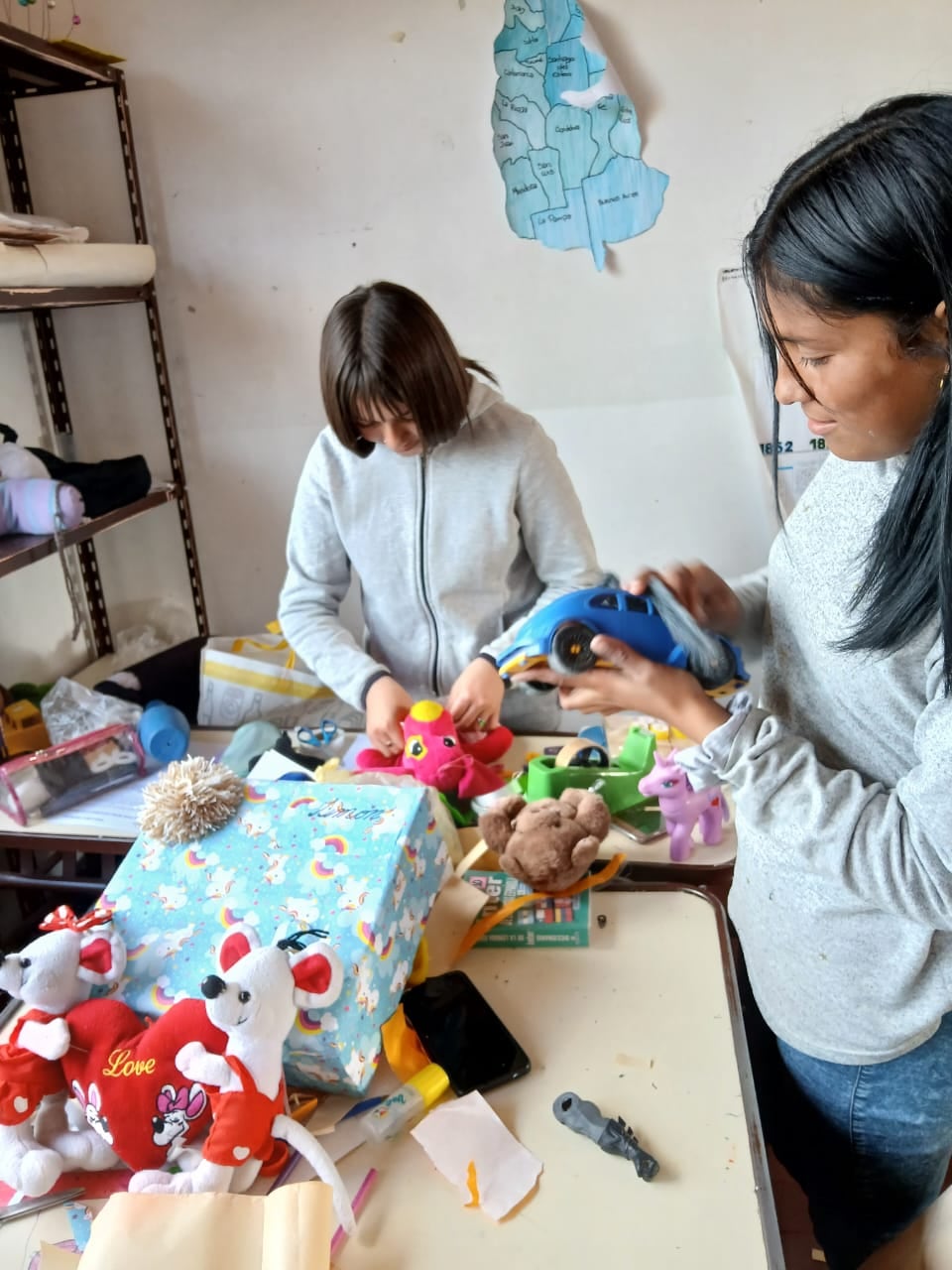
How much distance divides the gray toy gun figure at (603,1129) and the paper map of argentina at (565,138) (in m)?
1.63

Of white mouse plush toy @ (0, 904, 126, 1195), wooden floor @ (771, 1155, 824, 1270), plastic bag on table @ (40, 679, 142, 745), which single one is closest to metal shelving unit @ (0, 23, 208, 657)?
plastic bag on table @ (40, 679, 142, 745)

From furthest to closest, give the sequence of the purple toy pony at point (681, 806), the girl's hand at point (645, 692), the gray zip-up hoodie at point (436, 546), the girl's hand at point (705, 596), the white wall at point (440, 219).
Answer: the white wall at point (440, 219) < the gray zip-up hoodie at point (436, 546) < the purple toy pony at point (681, 806) < the girl's hand at point (705, 596) < the girl's hand at point (645, 692)

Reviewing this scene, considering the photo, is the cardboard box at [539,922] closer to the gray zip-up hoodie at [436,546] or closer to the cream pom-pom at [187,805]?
the cream pom-pom at [187,805]

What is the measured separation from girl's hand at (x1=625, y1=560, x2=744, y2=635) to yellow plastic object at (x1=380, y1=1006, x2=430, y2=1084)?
439 millimetres

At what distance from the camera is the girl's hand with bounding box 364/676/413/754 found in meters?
1.26

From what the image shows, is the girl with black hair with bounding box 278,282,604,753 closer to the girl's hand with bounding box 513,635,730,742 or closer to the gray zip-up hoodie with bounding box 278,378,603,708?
the gray zip-up hoodie with bounding box 278,378,603,708

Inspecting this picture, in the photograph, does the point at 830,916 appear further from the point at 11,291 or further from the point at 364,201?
the point at 364,201

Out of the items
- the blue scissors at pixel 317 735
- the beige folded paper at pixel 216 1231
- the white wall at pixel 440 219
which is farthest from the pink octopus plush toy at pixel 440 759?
the white wall at pixel 440 219

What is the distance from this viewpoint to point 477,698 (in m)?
1.25

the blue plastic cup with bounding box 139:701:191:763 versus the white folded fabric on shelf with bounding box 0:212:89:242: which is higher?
the white folded fabric on shelf with bounding box 0:212:89:242

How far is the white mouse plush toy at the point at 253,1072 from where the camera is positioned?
66cm

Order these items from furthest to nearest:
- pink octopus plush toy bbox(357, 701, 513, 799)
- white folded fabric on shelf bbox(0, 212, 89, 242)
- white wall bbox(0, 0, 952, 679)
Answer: white wall bbox(0, 0, 952, 679) → white folded fabric on shelf bbox(0, 212, 89, 242) → pink octopus plush toy bbox(357, 701, 513, 799)

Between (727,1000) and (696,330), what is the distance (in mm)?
1453

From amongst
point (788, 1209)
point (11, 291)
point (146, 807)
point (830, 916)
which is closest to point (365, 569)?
point (146, 807)
